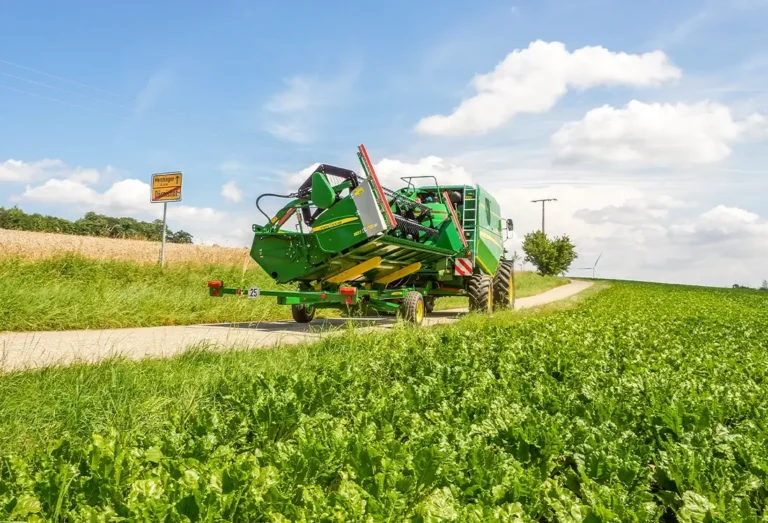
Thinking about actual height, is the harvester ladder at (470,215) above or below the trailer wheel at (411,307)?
above

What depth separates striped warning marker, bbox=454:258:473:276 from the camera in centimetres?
1199

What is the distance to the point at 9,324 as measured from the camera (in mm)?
8195

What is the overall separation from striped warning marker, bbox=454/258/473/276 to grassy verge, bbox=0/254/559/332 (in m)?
3.04

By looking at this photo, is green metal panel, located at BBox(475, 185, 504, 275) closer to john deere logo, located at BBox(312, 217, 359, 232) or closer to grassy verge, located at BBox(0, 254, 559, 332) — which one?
grassy verge, located at BBox(0, 254, 559, 332)

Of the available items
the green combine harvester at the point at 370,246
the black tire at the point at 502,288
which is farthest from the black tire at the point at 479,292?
the black tire at the point at 502,288

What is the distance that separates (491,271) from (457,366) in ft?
29.6

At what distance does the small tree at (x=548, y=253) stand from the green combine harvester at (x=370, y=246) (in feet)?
172

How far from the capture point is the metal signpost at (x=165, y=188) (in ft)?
49.7

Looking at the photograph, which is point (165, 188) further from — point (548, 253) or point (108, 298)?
point (548, 253)

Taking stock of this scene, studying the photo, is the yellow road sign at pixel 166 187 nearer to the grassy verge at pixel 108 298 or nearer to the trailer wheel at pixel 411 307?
the grassy verge at pixel 108 298

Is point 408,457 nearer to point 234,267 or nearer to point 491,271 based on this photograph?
point 491,271

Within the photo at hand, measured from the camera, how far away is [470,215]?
41.3ft

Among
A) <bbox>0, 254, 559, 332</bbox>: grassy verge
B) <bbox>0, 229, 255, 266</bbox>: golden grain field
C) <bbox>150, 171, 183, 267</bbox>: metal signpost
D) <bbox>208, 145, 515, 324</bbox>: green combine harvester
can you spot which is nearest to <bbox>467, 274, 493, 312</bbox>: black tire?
<bbox>208, 145, 515, 324</bbox>: green combine harvester

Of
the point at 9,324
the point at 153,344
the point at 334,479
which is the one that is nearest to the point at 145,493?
the point at 334,479
